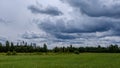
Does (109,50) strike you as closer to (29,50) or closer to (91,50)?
(91,50)

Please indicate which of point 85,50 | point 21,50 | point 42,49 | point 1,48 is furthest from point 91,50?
point 1,48

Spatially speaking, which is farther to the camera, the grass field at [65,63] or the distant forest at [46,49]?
the distant forest at [46,49]

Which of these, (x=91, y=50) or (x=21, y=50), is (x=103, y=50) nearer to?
(x=91, y=50)

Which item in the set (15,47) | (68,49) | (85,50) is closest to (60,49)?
(68,49)

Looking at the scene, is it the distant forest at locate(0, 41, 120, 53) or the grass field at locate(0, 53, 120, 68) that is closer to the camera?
the grass field at locate(0, 53, 120, 68)

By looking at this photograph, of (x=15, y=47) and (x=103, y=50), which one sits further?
(x=15, y=47)

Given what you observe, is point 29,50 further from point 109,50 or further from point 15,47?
point 109,50

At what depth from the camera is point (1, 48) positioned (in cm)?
17825

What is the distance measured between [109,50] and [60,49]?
33.2 m

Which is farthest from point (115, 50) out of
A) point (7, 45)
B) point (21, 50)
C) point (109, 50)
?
point (7, 45)

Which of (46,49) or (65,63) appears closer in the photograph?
(65,63)

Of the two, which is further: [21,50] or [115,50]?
[21,50]

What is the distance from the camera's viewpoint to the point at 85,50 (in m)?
185

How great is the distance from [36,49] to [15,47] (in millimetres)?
15383
